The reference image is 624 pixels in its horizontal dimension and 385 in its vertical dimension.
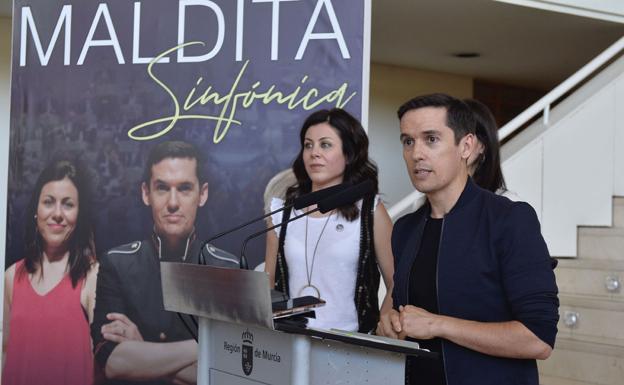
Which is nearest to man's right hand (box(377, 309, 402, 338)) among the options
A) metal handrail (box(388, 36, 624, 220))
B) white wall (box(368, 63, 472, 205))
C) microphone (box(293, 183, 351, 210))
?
microphone (box(293, 183, 351, 210))

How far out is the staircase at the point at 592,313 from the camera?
4.46 meters

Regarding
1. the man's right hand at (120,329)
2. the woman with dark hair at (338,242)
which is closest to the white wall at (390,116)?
the man's right hand at (120,329)

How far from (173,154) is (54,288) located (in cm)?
89

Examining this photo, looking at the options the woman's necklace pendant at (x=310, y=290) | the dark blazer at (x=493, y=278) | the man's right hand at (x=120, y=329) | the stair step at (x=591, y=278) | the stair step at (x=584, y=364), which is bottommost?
the stair step at (x=584, y=364)

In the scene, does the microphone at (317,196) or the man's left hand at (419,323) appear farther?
the microphone at (317,196)

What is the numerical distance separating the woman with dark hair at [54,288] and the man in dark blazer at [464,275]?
276 centimetres

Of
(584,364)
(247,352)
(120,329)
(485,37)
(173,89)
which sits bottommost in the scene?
(584,364)

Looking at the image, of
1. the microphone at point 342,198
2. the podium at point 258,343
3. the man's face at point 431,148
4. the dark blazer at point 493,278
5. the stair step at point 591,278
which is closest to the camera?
the podium at point 258,343

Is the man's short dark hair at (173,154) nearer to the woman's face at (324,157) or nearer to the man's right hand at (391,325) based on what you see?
the woman's face at (324,157)

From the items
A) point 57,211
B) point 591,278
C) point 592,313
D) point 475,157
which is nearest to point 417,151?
point 475,157

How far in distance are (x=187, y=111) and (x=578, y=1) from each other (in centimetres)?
291

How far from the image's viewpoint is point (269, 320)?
172 centimetres

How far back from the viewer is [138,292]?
14.2ft

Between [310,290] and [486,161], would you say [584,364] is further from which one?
[486,161]
